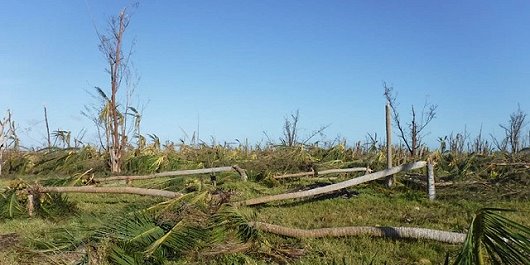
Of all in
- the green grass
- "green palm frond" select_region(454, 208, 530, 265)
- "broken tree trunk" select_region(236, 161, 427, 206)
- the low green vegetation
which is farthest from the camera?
"broken tree trunk" select_region(236, 161, 427, 206)

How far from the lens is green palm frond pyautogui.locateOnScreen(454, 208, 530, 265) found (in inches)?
44.6

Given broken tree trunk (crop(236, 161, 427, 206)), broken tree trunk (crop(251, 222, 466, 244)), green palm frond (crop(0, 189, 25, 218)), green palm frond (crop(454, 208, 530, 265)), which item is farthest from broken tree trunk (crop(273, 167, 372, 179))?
green palm frond (crop(454, 208, 530, 265))

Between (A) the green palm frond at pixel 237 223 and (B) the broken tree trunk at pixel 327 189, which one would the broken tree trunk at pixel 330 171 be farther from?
(A) the green palm frond at pixel 237 223

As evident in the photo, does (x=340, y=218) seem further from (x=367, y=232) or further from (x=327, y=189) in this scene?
(x=367, y=232)

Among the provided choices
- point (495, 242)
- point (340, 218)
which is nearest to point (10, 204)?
point (340, 218)

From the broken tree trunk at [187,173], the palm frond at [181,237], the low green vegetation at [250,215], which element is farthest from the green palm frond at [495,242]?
the broken tree trunk at [187,173]

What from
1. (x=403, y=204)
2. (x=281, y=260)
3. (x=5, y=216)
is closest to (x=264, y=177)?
(x=403, y=204)

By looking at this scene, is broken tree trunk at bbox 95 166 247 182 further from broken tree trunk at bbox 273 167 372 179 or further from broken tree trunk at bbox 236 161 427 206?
broken tree trunk at bbox 236 161 427 206

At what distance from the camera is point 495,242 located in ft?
3.79

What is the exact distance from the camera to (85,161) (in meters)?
10.8

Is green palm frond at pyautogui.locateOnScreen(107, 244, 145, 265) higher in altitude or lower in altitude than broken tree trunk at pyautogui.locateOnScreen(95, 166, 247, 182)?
lower

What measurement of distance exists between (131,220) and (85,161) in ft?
26.6

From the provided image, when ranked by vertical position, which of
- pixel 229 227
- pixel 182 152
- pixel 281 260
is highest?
pixel 182 152

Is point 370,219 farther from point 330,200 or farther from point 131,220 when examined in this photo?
point 131,220
